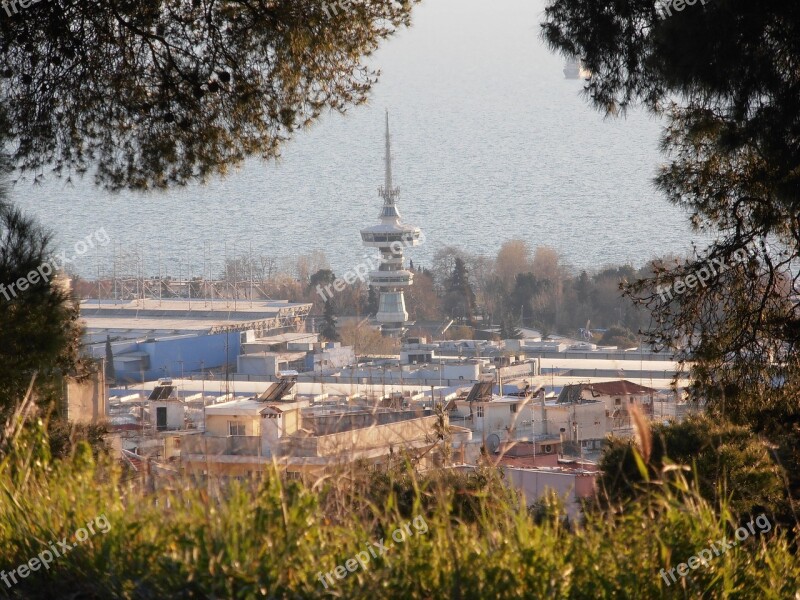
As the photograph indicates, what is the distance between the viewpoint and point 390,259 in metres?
49.9

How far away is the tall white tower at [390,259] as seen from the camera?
48.2m

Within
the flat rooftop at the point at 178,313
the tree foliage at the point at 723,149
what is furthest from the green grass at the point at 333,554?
the flat rooftop at the point at 178,313

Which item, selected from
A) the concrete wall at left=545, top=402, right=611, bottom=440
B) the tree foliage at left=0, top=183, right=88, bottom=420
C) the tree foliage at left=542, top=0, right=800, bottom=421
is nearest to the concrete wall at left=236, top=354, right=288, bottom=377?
the concrete wall at left=545, top=402, right=611, bottom=440

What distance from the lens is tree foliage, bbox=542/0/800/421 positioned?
11.4 feet

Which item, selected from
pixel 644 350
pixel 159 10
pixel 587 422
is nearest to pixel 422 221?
pixel 644 350

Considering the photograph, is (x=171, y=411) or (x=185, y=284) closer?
(x=171, y=411)

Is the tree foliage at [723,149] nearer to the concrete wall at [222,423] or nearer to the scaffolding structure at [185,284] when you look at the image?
the concrete wall at [222,423]

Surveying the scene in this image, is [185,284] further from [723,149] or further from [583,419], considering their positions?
[723,149]

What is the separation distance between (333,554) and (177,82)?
3.12m

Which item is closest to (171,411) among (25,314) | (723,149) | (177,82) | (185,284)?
(177,82)

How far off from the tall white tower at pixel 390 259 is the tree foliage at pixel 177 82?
140ft

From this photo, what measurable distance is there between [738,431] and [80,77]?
9.80 feet

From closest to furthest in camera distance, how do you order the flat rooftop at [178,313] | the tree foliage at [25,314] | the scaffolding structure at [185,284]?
the tree foliage at [25,314], the flat rooftop at [178,313], the scaffolding structure at [185,284]

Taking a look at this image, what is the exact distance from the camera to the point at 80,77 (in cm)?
438
